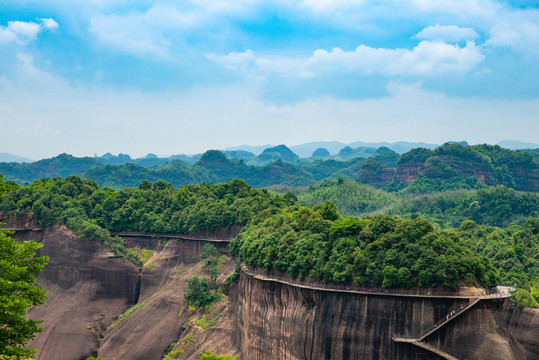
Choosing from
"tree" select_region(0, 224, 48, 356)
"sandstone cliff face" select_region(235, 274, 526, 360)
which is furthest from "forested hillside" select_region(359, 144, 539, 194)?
"tree" select_region(0, 224, 48, 356)

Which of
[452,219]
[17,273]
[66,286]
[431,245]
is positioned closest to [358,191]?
[452,219]

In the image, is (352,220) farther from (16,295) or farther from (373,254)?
(16,295)

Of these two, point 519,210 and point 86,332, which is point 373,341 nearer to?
point 86,332

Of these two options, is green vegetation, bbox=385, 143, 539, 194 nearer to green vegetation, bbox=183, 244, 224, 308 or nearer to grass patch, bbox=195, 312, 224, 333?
green vegetation, bbox=183, 244, 224, 308

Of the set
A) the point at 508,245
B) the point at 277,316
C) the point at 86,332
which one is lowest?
the point at 86,332

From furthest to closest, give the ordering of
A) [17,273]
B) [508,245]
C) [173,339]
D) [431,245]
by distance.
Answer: [508,245]
[173,339]
[431,245]
[17,273]
